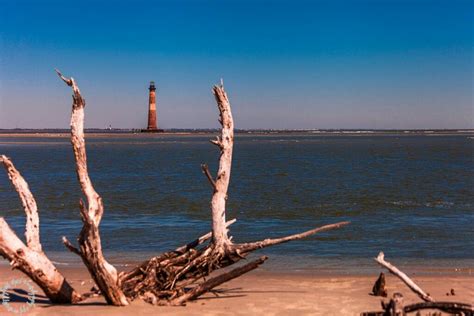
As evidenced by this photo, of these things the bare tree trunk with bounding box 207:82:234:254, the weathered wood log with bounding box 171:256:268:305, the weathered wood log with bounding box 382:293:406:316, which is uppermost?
the bare tree trunk with bounding box 207:82:234:254

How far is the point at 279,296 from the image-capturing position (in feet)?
28.8

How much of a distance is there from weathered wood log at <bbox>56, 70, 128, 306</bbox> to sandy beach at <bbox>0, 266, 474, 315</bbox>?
39 centimetres

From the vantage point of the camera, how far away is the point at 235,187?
1021 inches

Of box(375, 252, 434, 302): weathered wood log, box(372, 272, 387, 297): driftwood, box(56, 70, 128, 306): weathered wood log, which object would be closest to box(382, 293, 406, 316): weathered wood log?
box(375, 252, 434, 302): weathered wood log

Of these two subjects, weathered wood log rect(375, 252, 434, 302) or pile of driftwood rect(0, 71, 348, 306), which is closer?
weathered wood log rect(375, 252, 434, 302)

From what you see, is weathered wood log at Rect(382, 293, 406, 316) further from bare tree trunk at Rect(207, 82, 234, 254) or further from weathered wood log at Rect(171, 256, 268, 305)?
bare tree trunk at Rect(207, 82, 234, 254)

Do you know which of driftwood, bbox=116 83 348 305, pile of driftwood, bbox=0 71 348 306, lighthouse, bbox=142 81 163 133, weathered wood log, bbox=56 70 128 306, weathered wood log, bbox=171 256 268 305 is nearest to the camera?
weathered wood log, bbox=56 70 128 306

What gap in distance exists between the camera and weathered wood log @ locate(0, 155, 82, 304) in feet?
25.0

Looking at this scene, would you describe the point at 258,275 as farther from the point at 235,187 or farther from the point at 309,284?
the point at 235,187

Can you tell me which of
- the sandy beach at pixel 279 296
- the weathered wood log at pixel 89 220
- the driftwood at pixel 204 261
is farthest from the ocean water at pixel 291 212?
the weathered wood log at pixel 89 220

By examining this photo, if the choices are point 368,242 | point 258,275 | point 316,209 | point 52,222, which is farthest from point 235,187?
point 258,275

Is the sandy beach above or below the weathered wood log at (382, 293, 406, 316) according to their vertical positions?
below

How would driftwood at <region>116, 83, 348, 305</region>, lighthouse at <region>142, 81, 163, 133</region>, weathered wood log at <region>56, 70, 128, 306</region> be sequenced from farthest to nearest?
lighthouse at <region>142, 81, 163, 133</region>, driftwood at <region>116, 83, 348, 305</region>, weathered wood log at <region>56, 70, 128, 306</region>

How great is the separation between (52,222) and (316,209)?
7.62 m
